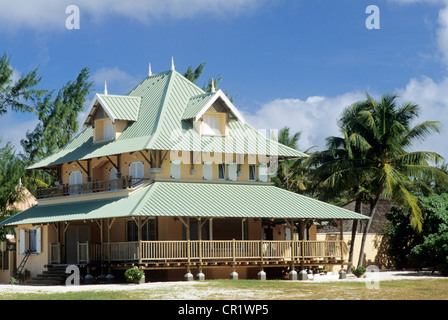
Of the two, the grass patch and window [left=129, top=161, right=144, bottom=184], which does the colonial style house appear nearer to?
window [left=129, top=161, right=144, bottom=184]

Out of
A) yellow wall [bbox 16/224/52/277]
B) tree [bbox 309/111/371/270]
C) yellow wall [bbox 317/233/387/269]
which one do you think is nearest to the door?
yellow wall [bbox 16/224/52/277]

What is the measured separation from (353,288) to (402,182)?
1647 centimetres

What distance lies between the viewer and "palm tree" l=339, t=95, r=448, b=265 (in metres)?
51.8

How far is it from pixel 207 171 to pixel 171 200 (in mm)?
5115

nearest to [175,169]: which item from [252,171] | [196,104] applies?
[196,104]

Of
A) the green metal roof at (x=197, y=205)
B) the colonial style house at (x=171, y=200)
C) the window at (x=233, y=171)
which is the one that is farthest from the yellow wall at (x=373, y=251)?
the window at (x=233, y=171)

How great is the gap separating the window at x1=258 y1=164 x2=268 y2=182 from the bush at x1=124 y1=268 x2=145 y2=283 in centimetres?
1183

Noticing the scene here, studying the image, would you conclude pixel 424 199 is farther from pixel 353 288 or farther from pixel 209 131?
pixel 353 288

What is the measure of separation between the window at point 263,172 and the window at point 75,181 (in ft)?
33.4

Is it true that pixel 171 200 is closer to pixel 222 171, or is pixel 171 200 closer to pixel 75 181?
pixel 222 171

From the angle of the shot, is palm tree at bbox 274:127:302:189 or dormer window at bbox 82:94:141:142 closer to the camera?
dormer window at bbox 82:94:141:142

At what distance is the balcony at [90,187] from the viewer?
44875mm

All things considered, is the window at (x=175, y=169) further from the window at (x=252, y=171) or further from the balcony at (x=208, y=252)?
the window at (x=252, y=171)

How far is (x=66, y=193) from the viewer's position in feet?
161
